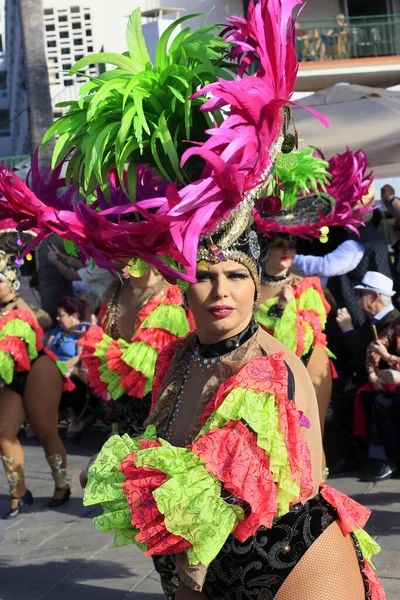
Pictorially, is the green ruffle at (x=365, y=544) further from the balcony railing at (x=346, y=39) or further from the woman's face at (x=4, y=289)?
the balcony railing at (x=346, y=39)

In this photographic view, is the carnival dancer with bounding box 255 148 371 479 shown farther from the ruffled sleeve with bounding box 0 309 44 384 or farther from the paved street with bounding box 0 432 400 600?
the ruffled sleeve with bounding box 0 309 44 384

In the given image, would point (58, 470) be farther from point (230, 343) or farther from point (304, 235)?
point (230, 343)

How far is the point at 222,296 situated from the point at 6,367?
3757mm

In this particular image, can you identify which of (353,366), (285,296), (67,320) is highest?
(285,296)

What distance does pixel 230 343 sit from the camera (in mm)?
3045

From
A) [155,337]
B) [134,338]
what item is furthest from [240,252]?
[134,338]

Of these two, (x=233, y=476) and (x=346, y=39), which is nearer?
(x=233, y=476)

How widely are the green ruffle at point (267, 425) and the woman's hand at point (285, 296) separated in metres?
2.91

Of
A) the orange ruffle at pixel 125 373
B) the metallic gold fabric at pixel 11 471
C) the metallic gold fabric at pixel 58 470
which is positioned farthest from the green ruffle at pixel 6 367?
the orange ruffle at pixel 125 373

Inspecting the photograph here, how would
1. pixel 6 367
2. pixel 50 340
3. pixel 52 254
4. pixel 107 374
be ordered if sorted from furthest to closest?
pixel 52 254 < pixel 50 340 < pixel 6 367 < pixel 107 374

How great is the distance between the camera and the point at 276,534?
2.87 meters

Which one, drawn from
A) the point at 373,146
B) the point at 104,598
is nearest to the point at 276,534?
the point at 104,598

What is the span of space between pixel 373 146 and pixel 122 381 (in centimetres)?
383

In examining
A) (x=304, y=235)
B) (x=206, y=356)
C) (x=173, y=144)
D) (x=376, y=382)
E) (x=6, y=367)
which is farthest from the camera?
(x=376, y=382)
